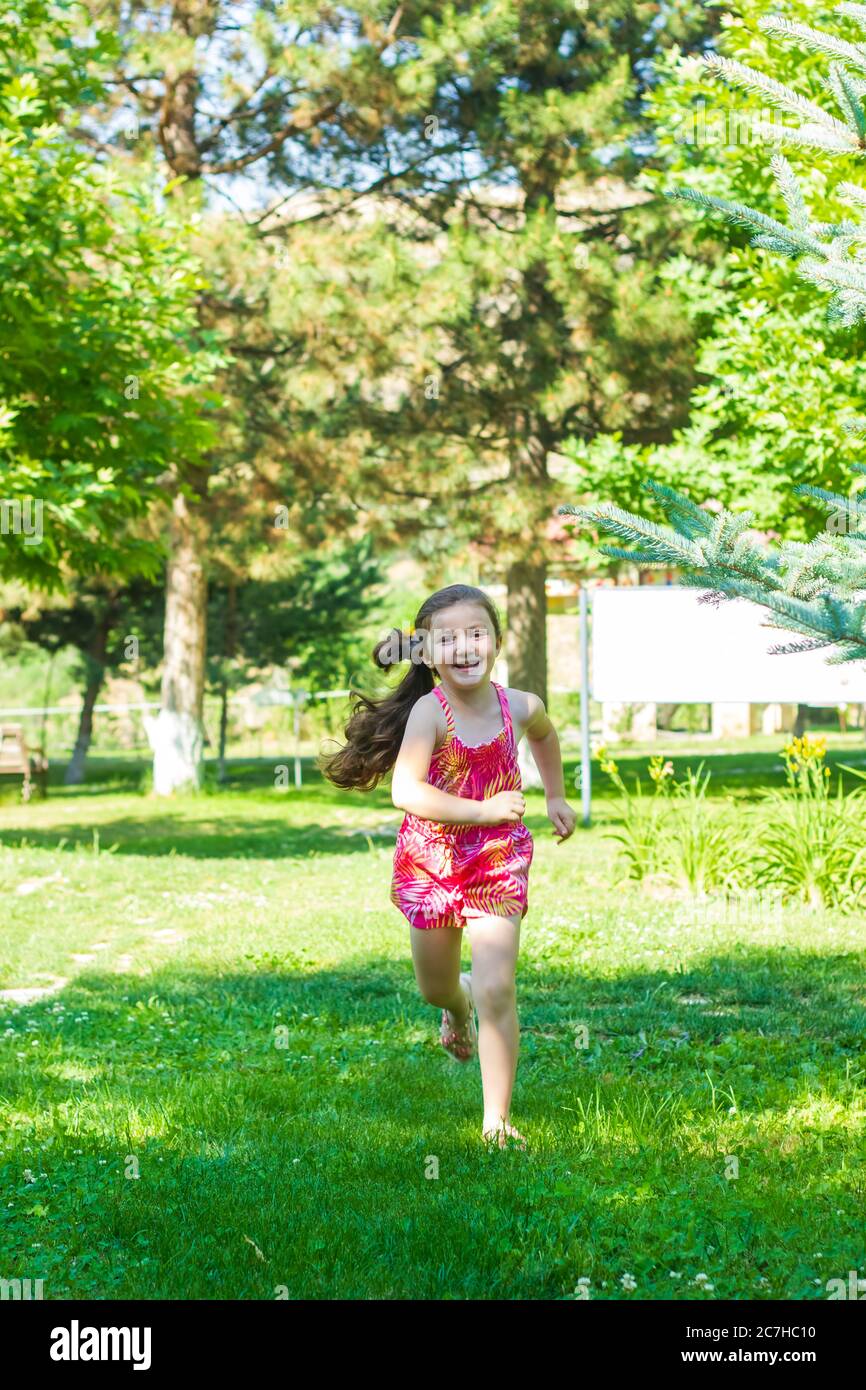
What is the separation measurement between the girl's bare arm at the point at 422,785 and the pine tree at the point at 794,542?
0.85 meters

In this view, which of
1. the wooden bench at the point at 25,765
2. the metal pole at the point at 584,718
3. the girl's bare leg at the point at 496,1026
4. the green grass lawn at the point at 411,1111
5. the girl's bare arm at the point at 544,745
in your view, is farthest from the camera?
the wooden bench at the point at 25,765

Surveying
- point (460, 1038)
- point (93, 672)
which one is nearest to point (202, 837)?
point (460, 1038)

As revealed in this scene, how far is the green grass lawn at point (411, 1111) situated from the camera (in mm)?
3041

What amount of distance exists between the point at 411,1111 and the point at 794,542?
197 cm

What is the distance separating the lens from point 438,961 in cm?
413

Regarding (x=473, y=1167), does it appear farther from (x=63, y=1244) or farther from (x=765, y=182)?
(x=765, y=182)

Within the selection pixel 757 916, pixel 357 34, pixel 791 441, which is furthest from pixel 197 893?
pixel 357 34

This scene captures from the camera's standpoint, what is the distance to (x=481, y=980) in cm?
386

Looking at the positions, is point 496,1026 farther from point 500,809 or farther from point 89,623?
point 89,623

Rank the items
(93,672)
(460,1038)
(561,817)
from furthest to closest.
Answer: (93,672) < (460,1038) < (561,817)

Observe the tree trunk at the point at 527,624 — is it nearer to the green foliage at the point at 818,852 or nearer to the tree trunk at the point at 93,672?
the tree trunk at the point at 93,672

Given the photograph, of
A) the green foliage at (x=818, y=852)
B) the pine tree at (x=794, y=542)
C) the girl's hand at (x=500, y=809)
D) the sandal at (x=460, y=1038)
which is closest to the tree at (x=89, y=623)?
the green foliage at (x=818, y=852)

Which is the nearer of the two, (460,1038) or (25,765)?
(460,1038)

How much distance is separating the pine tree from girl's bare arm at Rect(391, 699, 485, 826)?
0.85m
